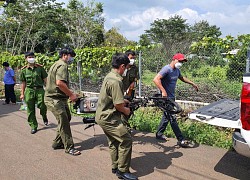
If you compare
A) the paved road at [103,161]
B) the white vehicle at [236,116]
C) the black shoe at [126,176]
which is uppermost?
the white vehicle at [236,116]

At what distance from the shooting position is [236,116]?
3.45 meters

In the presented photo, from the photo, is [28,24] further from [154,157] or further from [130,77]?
[154,157]

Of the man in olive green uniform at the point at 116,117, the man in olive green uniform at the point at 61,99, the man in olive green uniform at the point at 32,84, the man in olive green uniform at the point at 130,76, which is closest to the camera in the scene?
the man in olive green uniform at the point at 116,117

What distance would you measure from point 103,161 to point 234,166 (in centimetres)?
206

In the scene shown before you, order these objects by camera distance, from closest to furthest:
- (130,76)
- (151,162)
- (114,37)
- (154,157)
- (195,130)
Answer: (151,162) < (154,157) < (195,130) < (130,76) < (114,37)

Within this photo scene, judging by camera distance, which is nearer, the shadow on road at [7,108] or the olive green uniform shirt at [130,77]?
the olive green uniform shirt at [130,77]

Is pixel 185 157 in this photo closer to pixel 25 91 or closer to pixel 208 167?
pixel 208 167

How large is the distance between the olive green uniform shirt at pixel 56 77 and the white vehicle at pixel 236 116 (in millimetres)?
2153

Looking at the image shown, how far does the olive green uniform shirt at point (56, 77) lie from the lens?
4332 mm

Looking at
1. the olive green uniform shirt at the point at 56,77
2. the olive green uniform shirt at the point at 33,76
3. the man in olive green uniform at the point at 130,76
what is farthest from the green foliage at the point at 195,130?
the olive green uniform shirt at the point at 33,76

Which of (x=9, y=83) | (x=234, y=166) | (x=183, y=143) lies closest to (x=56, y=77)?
(x=183, y=143)

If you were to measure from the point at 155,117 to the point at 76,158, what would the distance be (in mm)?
2907

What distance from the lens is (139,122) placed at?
6375 mm

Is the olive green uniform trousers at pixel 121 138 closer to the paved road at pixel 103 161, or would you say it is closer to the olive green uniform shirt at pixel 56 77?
the paved road at pixel 103 161
